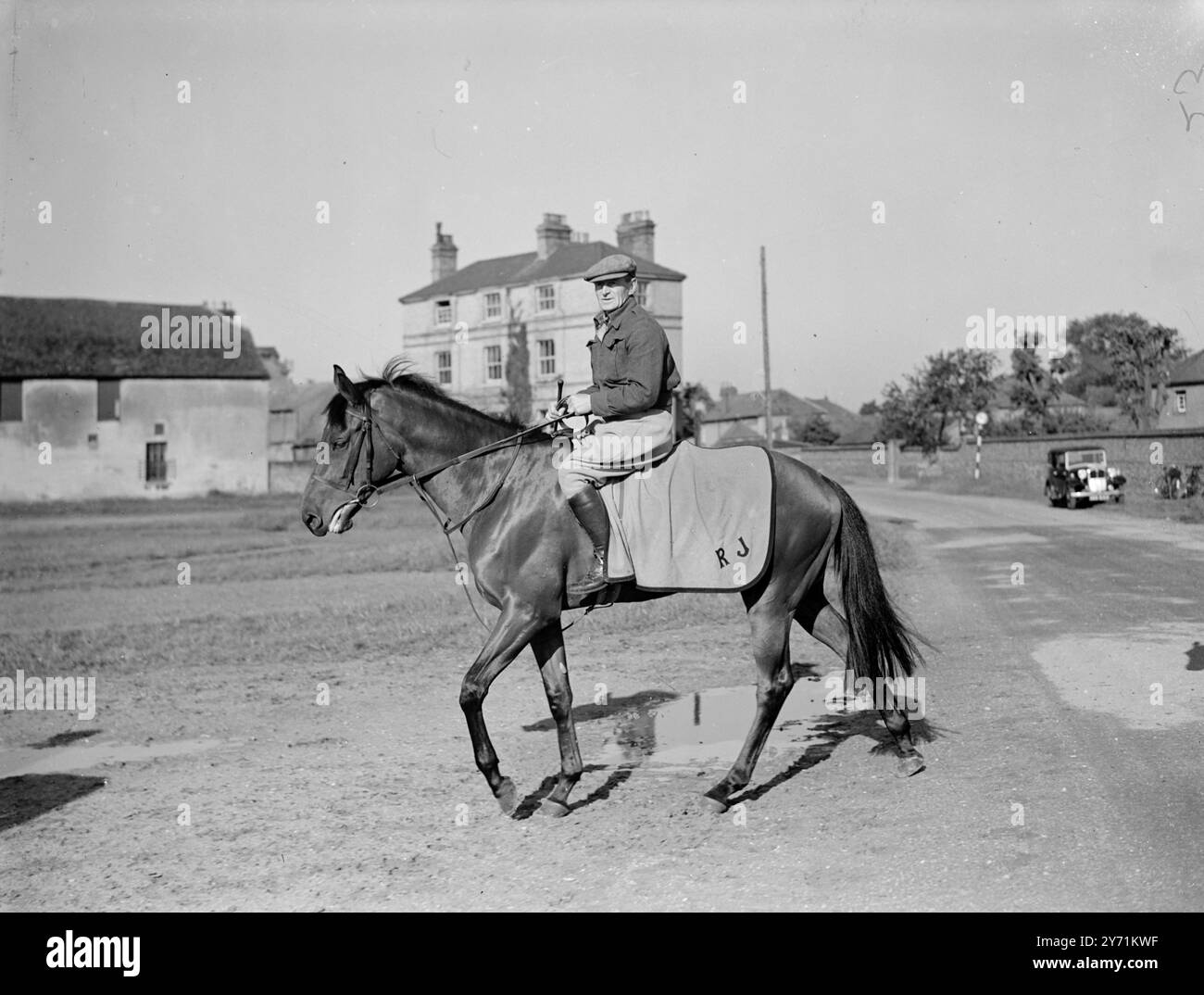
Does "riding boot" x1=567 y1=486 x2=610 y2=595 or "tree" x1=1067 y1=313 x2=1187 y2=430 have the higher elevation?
"tree" x1=1067 y1=313 x2=1187 y2=430

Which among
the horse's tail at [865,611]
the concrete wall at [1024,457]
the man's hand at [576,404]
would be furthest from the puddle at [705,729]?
the concrete wall at [1024,457]

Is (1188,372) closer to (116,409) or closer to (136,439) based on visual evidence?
(136,439)

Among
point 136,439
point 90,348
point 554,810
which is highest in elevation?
point 90,348

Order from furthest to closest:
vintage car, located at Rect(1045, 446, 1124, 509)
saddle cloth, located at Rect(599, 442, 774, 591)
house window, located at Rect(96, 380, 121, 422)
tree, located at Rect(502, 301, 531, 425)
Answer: house window, located at Rect(96, 380, 121, 422)
tree, located at Rect(502, 301, 531, 425)
vintage car, located at Rect(1045, 446, 1124, 509)
saddle cloth, located at Rect(599, 442, 774, 591)

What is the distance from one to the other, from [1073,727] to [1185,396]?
207 feet

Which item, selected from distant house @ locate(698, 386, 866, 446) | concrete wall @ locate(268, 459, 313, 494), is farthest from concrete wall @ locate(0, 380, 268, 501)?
distant house @ locate(698, 386, 866, 446)

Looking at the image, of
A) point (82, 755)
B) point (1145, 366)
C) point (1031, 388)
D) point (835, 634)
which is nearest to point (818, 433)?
point (1031, 388)

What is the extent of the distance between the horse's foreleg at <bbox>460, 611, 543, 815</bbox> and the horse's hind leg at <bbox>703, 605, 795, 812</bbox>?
1.21 m

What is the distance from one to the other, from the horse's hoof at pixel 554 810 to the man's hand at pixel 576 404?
2333 mm

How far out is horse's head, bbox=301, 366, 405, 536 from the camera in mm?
7121

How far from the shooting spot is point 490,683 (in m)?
6.62

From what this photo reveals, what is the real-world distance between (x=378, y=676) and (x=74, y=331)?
2154 inches

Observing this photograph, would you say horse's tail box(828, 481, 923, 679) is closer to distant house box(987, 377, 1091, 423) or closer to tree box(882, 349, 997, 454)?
tree box(882, 349, 997, 454)
